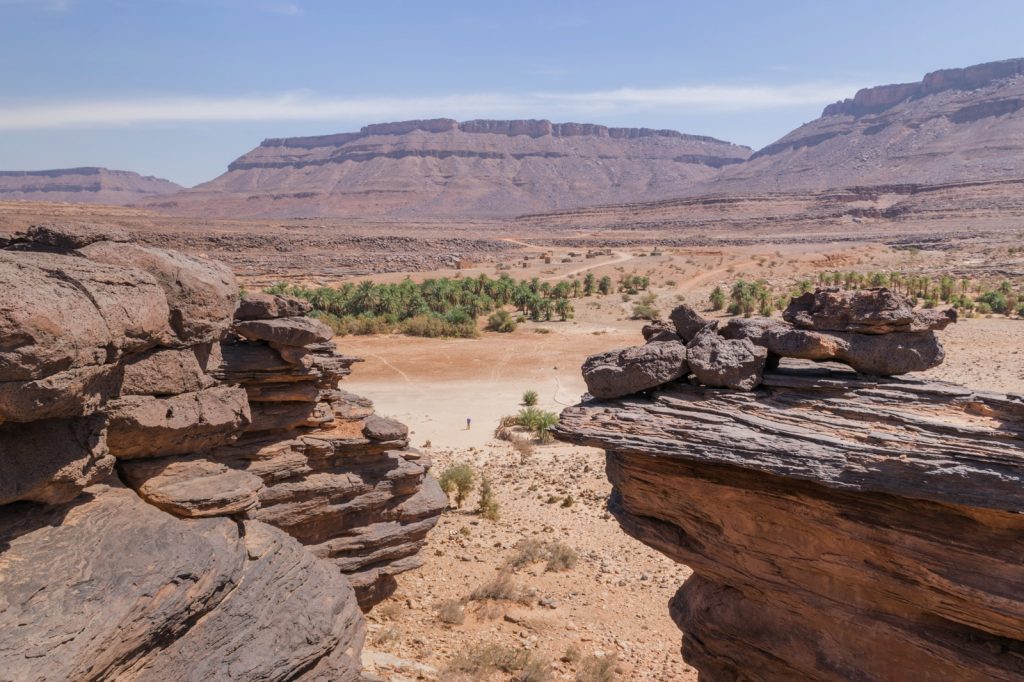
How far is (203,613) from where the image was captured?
7574 millimetres

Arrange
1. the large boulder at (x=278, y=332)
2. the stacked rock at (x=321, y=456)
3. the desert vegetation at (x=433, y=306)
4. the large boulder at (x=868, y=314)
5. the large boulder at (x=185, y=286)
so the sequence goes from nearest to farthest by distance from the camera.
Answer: the large boulder at (x=868, y=314), the large boulder at (x=185, y=286), the large boulder at (x=278, y=332), the stacked rock at (x=321, y=456), the desert vegetation at (x=433, y=306)

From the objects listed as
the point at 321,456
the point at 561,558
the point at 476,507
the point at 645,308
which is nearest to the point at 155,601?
the point at 321,456

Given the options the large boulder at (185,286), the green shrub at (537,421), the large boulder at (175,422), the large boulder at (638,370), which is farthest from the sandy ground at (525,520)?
the large boulder at (185,286)

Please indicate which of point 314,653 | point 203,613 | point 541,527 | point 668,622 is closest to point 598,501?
point 541,527

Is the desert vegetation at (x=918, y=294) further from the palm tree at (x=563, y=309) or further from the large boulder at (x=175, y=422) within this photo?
the large boulder at (x=175, y=422)

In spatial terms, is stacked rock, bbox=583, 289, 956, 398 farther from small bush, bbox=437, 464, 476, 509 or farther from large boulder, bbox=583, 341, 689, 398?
small bush, bbox=437, 464, 476, 509

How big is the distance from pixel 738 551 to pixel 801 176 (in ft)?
538

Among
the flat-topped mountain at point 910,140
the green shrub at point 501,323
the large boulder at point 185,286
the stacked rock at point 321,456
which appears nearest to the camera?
the large boulder at point 185,286

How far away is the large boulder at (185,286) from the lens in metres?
8.30

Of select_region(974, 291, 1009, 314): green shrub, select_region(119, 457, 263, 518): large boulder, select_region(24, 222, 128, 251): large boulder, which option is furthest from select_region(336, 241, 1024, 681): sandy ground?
select_region(24, 222, 128, 251): large boulder

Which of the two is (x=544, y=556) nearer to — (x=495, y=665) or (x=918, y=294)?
(x=495, y=665)

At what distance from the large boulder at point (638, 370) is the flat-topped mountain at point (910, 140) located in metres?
122

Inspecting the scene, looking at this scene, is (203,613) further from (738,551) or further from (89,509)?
(738,551)

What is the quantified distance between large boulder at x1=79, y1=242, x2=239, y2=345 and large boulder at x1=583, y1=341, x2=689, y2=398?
4.61 meters
